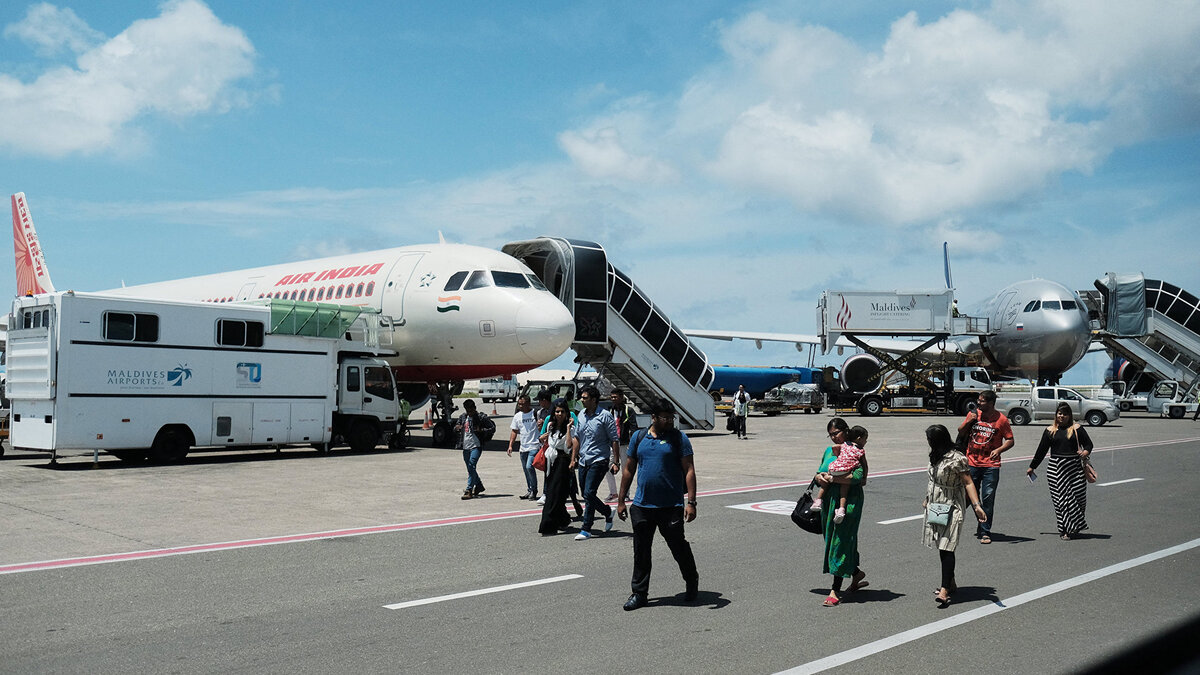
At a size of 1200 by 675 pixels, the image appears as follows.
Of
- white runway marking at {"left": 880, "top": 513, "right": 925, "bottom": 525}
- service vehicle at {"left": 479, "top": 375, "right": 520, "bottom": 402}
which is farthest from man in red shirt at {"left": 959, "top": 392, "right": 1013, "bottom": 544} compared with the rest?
service vehicle at {"left": 479, "top": 375, "right": 520, "bottom": 402}

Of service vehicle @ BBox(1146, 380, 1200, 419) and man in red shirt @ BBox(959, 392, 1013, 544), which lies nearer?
man in red shirt @ BBox(959, 392, 1013, 544)

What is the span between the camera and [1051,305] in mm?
44062

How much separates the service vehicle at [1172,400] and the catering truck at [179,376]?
129 feet

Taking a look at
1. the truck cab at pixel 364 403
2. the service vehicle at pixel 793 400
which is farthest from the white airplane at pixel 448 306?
the service vehicle at pixel 793 400

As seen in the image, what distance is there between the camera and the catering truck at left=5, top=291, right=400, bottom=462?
738 inches

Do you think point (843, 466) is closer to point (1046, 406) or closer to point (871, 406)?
point (1046, 406)

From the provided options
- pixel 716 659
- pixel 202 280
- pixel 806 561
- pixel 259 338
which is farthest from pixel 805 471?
pixel 202 280

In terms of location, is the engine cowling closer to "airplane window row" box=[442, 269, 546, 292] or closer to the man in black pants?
"airplane window row" box=[442, 269, 546, 292]

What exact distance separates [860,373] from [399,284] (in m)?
34.2

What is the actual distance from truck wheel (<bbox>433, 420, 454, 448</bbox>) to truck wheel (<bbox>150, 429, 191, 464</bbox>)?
7325mm

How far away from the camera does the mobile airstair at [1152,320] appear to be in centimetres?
4869

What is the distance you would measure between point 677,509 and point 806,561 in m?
2.51

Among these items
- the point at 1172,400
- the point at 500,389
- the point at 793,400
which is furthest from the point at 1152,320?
the point at 500,389

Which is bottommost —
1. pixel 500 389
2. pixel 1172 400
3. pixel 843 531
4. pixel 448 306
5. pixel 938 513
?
pixel 843 531
